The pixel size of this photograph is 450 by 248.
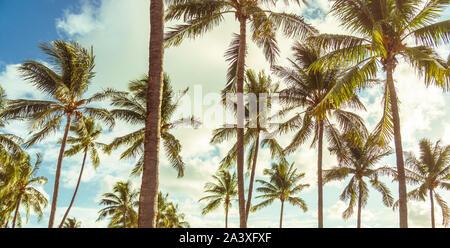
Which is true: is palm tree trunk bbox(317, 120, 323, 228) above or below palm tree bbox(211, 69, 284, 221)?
below

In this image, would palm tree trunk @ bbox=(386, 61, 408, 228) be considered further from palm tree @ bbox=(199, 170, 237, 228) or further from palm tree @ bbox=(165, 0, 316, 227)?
palm tree @ bbox=(199, 170, 237, 228)

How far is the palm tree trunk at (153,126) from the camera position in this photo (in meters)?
4.70

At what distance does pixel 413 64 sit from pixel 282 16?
177 inches

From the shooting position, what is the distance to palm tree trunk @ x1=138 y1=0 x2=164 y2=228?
4.70m

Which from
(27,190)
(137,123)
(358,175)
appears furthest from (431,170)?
(27,190)

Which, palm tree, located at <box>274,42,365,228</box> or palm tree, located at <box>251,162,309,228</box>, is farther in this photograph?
palm tree, located at <box>251,162,309,228</box>

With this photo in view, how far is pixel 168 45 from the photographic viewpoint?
38.6ft

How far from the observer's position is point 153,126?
203 inches

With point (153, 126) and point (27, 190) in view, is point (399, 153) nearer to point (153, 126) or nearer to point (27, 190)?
point (153, 126)

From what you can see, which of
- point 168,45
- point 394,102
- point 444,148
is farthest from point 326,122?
point 444,148

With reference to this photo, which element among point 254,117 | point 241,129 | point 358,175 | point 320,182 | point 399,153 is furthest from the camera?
point 358,175

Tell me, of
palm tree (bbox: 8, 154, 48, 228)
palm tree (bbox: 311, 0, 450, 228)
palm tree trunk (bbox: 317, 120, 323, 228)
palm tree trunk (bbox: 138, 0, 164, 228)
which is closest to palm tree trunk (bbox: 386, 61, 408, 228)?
palm tree (bbox: 311, 0, 450, 228)

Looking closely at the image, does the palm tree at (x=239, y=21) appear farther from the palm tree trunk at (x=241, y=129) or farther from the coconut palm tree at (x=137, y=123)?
the coconut palm tree at (x=137, y=123)

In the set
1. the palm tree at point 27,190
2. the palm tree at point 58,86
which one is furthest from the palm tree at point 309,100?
the palm tree at point 27,190
